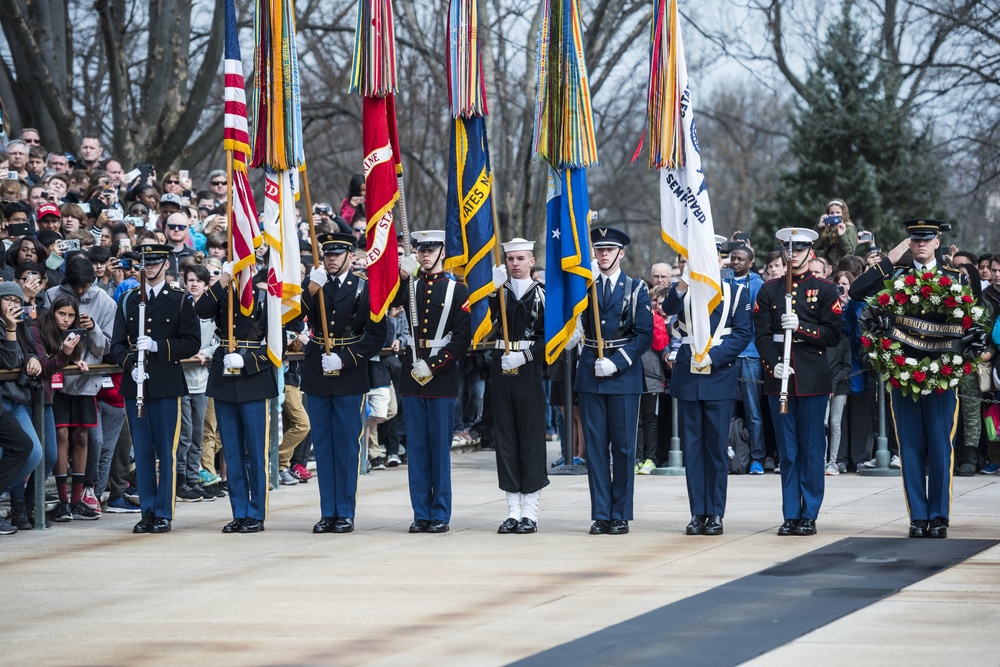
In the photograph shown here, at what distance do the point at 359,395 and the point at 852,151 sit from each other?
23.2m

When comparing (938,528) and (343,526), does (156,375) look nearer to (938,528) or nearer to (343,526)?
(343,526)

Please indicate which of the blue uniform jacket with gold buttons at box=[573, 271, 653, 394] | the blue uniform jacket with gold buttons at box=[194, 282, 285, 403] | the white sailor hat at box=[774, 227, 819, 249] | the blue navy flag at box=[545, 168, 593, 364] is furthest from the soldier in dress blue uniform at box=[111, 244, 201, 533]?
the white sailor hat at box=[774, 227, 819, 249]

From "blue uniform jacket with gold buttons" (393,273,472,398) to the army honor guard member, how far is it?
305 cm

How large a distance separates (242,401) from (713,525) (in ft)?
11.6

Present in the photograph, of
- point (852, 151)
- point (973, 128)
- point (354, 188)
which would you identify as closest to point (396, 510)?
point (354, 188)

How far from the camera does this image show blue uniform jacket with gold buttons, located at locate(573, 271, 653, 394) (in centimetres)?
1073

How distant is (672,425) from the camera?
1557 centimetres

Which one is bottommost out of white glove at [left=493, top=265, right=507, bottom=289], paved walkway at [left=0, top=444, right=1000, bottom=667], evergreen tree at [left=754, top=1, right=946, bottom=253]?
paved walkway at [left=0, top=444, right=1000, bottom=667]

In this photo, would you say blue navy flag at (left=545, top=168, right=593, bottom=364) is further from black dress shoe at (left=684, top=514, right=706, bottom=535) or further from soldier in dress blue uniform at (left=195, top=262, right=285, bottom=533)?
soldier in dress blue uniform at (left=195, top=262, right=285, bottom=533)

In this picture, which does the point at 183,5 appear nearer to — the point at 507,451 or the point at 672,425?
the point at 672,425

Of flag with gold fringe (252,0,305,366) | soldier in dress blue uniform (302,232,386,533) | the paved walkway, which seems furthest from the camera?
flag with gold fringe (252,0,305,366)

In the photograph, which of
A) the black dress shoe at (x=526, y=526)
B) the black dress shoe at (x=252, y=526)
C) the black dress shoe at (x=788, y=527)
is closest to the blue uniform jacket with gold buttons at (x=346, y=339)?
the black dress shoe at (x=252, y=526)

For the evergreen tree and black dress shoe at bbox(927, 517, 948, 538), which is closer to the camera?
black dress shoe at bbox(927, 517, 948, 538)

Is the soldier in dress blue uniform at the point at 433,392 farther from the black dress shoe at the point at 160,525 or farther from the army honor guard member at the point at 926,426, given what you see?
the army honor guard member at the point at 926,426
